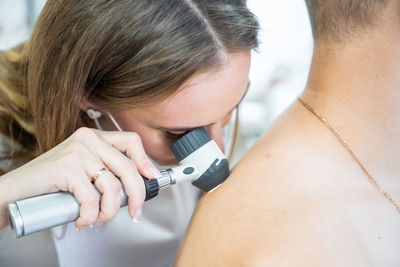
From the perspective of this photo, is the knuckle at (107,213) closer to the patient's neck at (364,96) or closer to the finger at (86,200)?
the finger at (86,200)

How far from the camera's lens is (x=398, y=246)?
31.0 inches

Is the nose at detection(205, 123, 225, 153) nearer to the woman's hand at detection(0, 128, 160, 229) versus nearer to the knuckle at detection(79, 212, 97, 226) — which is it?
the woman's hand at detection(0, 128, 160, 229)

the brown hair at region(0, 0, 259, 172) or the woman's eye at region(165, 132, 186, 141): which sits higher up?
the brown hair at region(0, 0, 259, 172)

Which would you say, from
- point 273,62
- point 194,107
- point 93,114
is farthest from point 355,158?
point 273,62

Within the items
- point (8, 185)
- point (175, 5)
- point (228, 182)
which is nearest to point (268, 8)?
point (175, 5)

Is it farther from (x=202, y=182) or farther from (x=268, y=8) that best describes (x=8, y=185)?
(x=268, y=8)

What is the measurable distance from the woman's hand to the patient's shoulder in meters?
0.13

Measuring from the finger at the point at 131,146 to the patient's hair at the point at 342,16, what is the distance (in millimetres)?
431

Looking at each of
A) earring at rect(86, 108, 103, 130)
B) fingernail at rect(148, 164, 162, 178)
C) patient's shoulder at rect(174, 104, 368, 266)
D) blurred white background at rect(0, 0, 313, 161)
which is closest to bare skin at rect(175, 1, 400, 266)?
patient's shoulder at rect(174, 104, 368, 266)

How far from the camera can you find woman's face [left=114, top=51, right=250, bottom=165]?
949 millimetres

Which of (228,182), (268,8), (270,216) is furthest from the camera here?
(268,8)

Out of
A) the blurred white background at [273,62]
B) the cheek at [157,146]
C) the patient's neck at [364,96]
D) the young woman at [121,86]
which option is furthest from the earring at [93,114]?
the blurred white background at [273,62]

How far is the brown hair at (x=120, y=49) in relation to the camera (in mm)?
911

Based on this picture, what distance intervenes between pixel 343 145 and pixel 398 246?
21 cm
